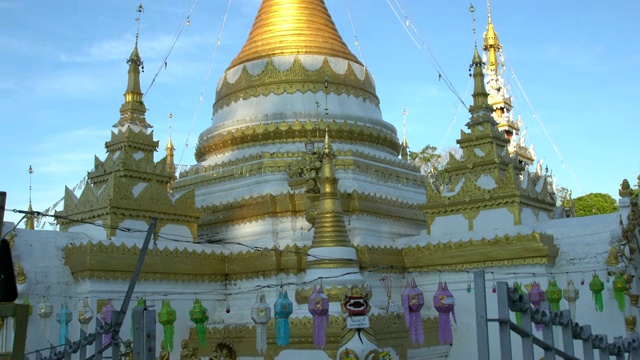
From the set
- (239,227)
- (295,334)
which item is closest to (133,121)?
(239,227)

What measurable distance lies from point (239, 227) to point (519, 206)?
24.3ft

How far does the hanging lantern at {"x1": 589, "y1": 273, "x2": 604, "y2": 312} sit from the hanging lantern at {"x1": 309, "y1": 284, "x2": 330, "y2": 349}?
5662 millimetres

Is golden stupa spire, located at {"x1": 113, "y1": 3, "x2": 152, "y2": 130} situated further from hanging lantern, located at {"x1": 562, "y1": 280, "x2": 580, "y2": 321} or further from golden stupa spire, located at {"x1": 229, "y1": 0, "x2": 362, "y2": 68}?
hanging lantern, located at {"x1": 562, "y1": 280, "x2": 580, "y2": 321}

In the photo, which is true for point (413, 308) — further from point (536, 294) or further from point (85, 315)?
point (85, 315)

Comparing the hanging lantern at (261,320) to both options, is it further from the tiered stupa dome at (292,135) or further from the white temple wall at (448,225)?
the white temple wall at (448,225)

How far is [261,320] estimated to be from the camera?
14781mm

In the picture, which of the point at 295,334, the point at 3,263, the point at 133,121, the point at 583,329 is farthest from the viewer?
the point at 133,121

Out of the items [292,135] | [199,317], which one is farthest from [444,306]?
[292,135]

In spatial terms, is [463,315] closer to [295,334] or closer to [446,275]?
[446,275]

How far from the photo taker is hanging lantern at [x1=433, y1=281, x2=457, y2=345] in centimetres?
1487

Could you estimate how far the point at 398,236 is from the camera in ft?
63.9

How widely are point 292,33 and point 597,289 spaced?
12.3 m

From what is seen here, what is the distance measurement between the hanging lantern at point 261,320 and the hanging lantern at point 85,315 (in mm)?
3399

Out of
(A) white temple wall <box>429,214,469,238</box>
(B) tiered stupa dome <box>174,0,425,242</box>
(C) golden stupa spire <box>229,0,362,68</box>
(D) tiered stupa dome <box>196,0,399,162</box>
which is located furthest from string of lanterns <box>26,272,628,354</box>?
(C) golden stupa spire <box>229,0,362,68</box>
